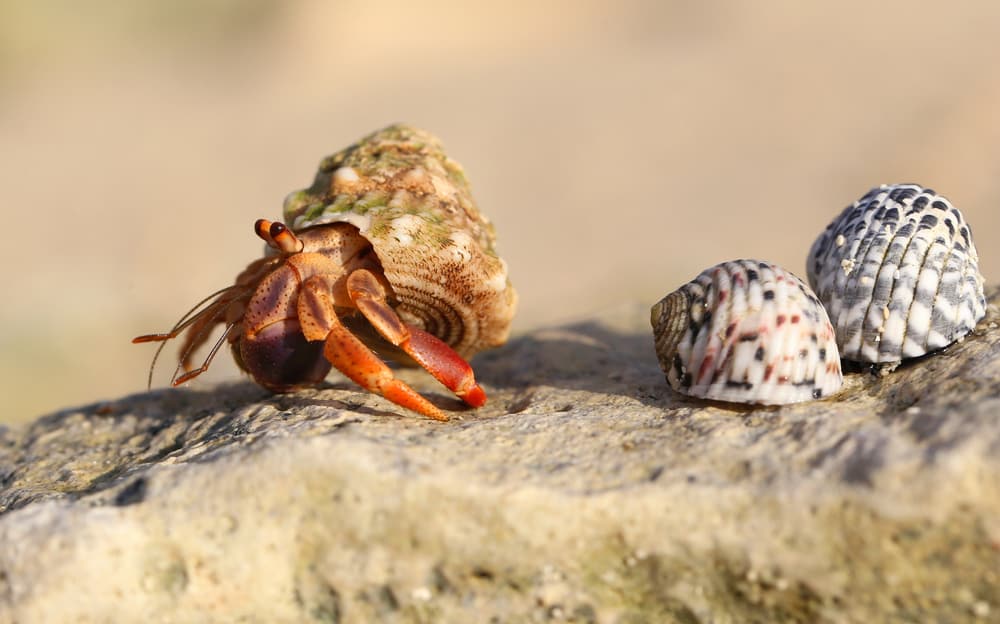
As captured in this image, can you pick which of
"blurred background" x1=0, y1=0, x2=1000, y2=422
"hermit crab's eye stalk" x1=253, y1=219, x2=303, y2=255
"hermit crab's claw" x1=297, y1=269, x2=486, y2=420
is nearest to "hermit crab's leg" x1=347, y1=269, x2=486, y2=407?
"hermit crab's claw" x1=297, y1=269, x2=486, y2=420

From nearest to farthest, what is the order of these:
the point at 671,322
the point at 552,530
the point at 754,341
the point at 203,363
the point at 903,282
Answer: the point at 552,530, the point at 754,341, the point at 903,282, the point at 671,322, the point at 203,363

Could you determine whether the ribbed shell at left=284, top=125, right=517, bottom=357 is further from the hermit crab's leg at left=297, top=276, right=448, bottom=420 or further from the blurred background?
the blurred background

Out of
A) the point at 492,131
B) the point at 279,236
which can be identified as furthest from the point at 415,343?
the point at 492,131

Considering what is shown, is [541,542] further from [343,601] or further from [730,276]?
[730,276]

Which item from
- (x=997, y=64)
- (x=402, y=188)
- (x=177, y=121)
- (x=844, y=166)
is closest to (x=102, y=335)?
(x=402, y=188)

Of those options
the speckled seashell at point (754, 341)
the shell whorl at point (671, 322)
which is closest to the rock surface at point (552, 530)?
the speckled seashell at point (754, 341)

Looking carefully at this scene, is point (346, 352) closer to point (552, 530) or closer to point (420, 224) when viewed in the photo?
point (420, 224)

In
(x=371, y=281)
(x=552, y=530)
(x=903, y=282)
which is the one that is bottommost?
(x=552, y=530)
